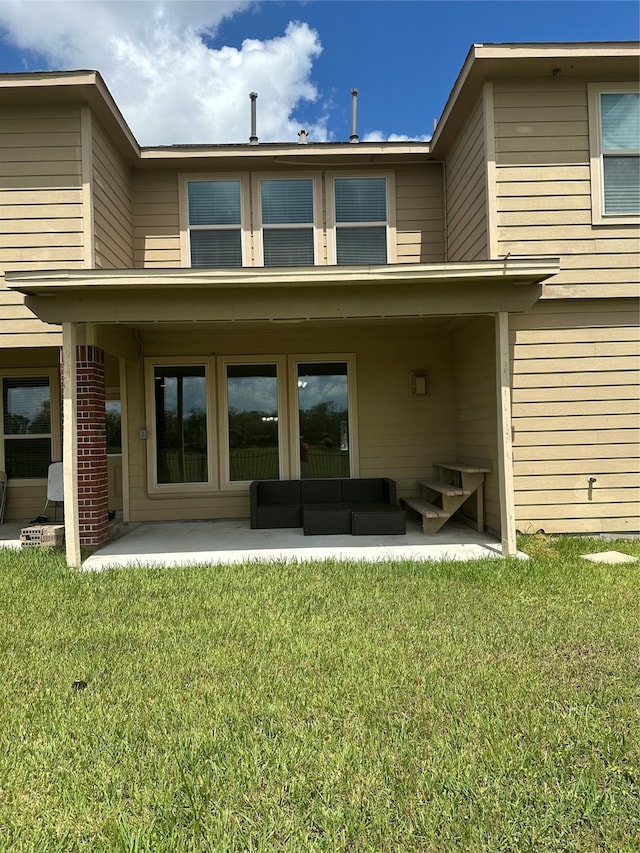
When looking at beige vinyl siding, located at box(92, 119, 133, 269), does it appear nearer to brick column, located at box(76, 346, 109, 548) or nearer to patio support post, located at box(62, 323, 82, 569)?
brick column, located at box(76, 346, 109, 548)

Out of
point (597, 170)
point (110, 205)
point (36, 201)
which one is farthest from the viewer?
point (110, 205)

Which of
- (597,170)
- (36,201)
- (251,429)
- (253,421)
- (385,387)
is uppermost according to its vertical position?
(597,170)

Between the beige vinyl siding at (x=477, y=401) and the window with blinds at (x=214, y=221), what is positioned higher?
the window with blinds at (x=214, y=221)

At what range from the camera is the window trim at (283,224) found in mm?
7391

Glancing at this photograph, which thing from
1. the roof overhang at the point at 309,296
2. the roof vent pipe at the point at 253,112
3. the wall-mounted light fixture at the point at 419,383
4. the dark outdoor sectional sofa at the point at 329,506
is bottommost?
the dark outdoor sectional sofa at the point at 329,506

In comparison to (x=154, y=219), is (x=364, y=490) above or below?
below

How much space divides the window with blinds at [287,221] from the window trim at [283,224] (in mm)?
28

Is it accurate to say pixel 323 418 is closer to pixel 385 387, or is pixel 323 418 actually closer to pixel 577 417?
pixel 385 387

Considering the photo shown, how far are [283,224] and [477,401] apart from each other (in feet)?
12.1

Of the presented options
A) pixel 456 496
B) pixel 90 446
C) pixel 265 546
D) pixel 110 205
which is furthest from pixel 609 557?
pixel 110 205

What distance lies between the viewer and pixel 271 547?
574 cm

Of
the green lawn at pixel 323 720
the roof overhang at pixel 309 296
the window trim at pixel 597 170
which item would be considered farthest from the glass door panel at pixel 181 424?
the window trim at pixel 597 170

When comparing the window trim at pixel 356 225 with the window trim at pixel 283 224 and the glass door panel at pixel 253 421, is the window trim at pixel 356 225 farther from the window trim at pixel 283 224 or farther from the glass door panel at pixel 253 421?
the glass door panel at pixel 253 421

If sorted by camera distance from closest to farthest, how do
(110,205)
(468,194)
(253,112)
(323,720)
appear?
(323,720), (468,194), (110,205), (253,112)
